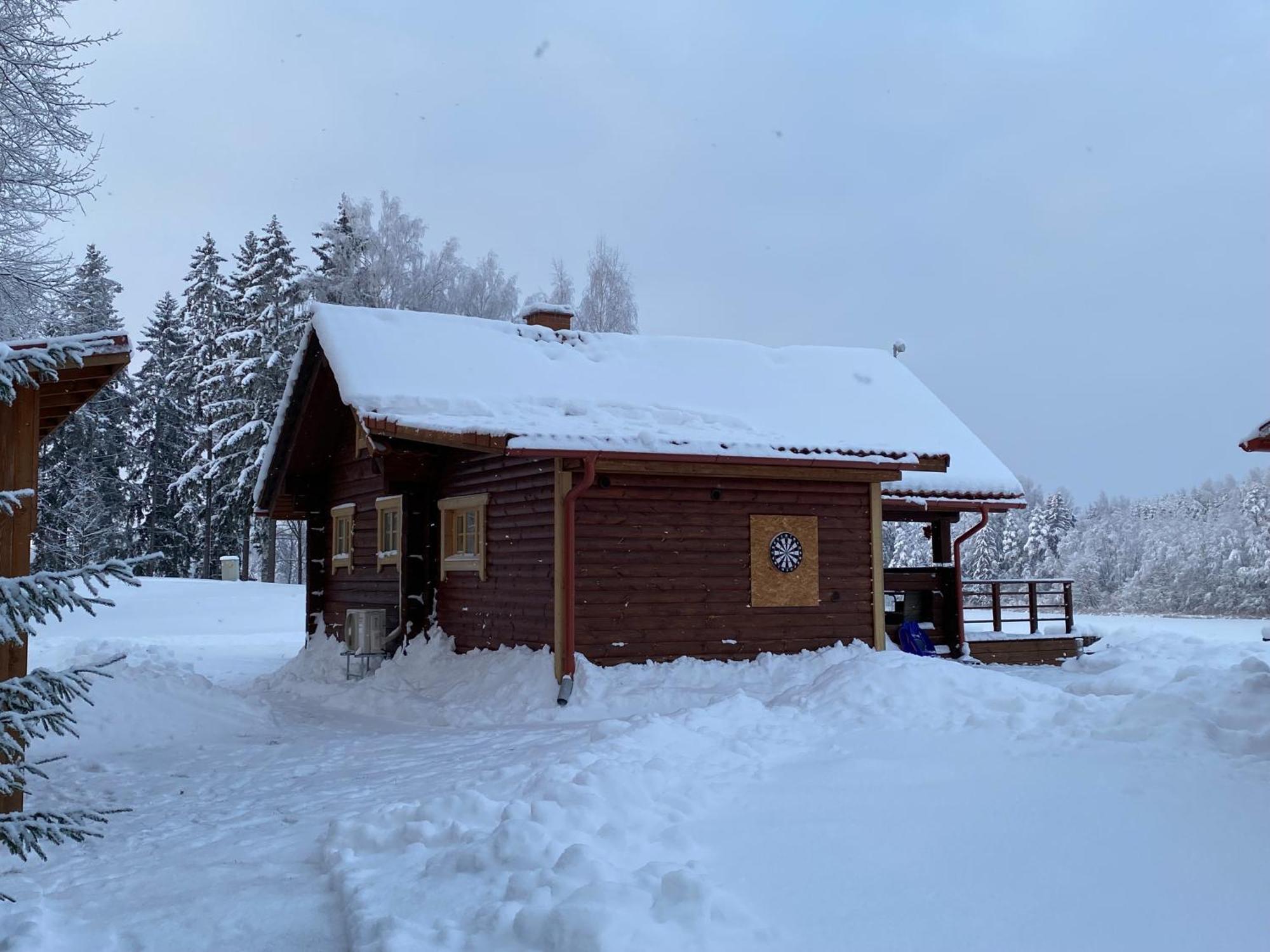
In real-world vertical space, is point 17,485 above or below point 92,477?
below

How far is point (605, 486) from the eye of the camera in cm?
1157

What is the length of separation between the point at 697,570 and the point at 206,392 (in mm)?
30040

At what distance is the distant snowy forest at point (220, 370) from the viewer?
32.7 meters

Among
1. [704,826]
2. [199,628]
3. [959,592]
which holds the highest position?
[959,592]

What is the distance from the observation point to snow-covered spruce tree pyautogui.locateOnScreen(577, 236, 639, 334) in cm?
3581

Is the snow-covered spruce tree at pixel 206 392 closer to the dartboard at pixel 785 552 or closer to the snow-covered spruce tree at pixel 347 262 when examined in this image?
the snow-covered spruce tree at pixel 347 262

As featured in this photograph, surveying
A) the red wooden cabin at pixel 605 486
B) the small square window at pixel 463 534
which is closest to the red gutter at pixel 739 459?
the red wooden cabin at pixel 605 486

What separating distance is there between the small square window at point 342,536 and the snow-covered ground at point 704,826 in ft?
19.1

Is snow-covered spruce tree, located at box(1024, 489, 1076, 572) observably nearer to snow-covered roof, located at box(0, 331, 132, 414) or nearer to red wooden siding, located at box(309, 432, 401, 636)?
red wooden siding, located at box(309, 432, 401, 636)

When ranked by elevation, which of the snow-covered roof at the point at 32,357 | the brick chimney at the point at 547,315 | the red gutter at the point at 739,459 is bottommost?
the snow-covered roof at the point at 32,357

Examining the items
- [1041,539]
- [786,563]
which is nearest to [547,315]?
[786,563]

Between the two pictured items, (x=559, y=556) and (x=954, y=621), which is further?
(x=954, y=621)

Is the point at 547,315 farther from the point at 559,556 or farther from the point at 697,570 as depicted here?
the point at 559,556

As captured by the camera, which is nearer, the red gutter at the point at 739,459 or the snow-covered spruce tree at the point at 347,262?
the red gutter at the point at 739,459
